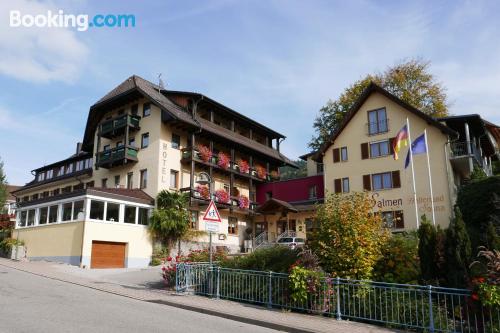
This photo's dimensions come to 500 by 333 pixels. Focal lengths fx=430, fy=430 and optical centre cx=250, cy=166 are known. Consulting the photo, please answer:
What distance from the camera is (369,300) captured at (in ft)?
34.3

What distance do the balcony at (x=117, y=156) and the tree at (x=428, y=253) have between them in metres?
24.7

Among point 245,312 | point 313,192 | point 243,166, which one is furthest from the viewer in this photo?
point 313,192

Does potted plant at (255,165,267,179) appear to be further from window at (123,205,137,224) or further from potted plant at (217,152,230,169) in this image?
window at (123,205,137,224)

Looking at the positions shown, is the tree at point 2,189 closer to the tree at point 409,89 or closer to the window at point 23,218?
the window at point 23,218

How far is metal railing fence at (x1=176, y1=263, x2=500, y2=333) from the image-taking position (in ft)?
30.4

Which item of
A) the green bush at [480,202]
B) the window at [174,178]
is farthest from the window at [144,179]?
the green bush at [480,202]

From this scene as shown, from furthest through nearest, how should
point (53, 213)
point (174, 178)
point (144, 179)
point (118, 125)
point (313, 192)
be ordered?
point (313, 192), point (118, 125), point (174, 178), point (144, 179), point (53, 213)

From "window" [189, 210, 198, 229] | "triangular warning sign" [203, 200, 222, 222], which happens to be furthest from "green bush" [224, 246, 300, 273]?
"window" [189, 210, 198, 229]

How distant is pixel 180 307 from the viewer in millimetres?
12156

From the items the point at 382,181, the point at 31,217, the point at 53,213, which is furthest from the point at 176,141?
the point at 382,181

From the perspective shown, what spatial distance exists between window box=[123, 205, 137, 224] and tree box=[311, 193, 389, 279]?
18357mm

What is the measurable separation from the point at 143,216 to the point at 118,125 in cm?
829

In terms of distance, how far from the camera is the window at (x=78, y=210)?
83.4 feet

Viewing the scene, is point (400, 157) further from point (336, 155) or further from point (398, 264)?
point (398, 264)
